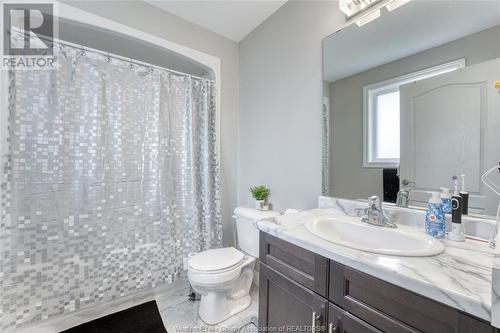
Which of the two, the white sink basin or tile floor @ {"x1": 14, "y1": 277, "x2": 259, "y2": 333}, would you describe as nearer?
the white sink basin

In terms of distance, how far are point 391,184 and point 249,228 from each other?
1.08 meters

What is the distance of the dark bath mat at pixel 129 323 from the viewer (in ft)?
4.92

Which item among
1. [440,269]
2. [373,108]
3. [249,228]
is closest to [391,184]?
[373,108]

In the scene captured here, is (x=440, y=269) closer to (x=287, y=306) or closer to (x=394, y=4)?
(x=287, y=306)

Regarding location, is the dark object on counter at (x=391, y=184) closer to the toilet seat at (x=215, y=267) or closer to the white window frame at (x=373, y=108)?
the white window frame at (x=373, y=108)

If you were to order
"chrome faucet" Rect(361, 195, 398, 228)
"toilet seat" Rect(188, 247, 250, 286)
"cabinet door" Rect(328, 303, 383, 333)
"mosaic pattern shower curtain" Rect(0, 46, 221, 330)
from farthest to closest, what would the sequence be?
1. "toilet seat" Rect(188, 247, 250, 286)
2. "mosaic pattern shower curtain" Rect(0, 46, 221, 330)
3. "chrome faucet" Rect(361, 195, 398, 228)
4. "cabinet door" Rect(328, 303, 383, 333)

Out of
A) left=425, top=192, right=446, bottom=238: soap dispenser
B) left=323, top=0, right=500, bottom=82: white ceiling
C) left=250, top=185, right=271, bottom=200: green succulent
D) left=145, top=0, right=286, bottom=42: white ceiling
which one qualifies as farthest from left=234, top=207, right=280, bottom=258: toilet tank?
left=145, top=0, right=286, bottom=42: white ceiling

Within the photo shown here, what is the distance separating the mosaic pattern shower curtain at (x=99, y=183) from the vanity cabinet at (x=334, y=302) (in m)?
1.01

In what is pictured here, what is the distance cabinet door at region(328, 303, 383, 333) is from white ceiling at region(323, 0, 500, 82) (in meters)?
1.26

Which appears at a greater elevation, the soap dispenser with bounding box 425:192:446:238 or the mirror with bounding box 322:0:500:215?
the mirror with bounding box 322:0:500:215

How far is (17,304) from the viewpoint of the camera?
1.30 m

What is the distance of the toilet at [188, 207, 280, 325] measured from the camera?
4.86ft

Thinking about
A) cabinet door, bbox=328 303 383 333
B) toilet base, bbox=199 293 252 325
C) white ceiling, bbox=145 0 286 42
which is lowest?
toilet base, bbox=199 293 252 325

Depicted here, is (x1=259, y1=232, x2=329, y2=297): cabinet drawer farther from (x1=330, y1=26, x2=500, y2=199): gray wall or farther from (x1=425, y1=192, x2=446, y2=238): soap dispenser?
(x1=330, y1=26, x2=500, y2=199): gray wall
